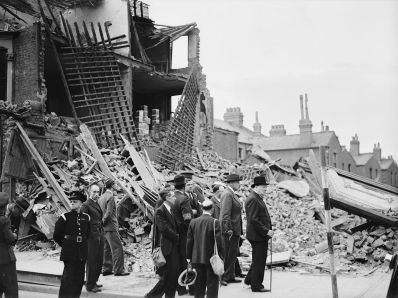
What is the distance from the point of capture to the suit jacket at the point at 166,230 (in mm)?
6758

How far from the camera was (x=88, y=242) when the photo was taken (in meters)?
7.76

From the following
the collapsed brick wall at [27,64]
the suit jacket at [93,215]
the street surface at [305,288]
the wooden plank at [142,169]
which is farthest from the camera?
the collapsed brick wall at [27,64]

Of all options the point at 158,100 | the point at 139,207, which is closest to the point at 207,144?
the point at 158,100

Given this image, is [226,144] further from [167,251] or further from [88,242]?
[167,251]

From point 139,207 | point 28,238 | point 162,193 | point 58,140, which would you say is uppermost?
point 58,140

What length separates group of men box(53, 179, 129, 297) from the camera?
20.9ft

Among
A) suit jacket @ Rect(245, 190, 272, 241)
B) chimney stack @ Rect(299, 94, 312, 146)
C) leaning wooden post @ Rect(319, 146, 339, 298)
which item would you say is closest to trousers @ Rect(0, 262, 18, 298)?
suit jacket @ Rect(245, 190, 272, 241)

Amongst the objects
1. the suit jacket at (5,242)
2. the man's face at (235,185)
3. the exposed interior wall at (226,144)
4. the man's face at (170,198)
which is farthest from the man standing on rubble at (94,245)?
the exposed interior wall at (226,144)

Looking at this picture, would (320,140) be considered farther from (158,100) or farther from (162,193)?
(162,193)

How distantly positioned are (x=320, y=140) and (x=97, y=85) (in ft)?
125

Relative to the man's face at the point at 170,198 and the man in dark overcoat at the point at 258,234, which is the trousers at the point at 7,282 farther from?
the man in dark overcoat at the point at 258,234

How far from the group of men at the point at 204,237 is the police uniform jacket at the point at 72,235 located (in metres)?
1.11

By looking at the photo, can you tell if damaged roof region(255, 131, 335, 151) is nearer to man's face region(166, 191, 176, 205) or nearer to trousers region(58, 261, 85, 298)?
man's face region(166, 191, 176, 205)

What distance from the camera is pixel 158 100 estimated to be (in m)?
27.9
